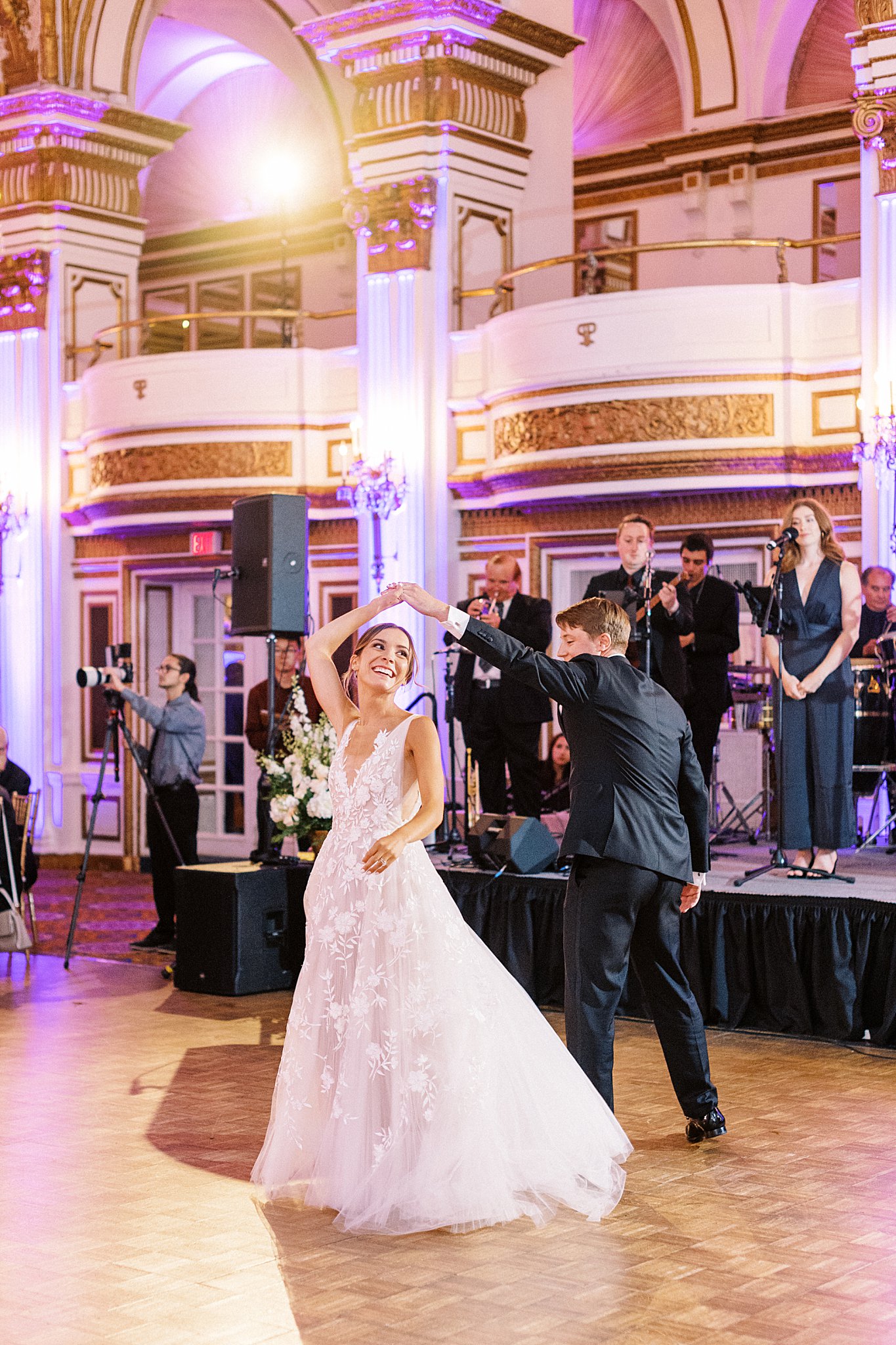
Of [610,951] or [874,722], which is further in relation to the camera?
[874,722]

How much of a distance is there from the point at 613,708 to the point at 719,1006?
8.13ft

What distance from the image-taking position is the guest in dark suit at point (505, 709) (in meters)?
7.79

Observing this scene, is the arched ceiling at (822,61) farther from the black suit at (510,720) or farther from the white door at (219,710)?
the black suit at (510,720)

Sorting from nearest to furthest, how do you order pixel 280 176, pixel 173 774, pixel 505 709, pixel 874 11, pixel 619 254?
pixel 505 709 < pixel 173 774 < pixel 874 11 < pixel 619 254 < pixel 280 176

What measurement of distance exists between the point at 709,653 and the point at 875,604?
3.82ft

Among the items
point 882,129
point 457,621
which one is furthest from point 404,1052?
point 882,129

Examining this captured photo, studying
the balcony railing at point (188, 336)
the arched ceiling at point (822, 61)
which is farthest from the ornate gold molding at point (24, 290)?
the arched ceiling at point (822, 61)

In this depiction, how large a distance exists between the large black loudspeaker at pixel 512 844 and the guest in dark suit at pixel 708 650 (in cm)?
103

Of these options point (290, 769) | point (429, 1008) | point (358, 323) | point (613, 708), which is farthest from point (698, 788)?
point (358, 323)

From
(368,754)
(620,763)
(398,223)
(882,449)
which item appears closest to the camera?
(368,754)

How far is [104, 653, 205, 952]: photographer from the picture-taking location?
8.34m

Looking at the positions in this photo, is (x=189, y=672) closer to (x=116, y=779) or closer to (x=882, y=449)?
(x=116, y=779)

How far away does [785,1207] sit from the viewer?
4.16 m

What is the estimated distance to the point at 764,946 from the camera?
6355 millimetres
